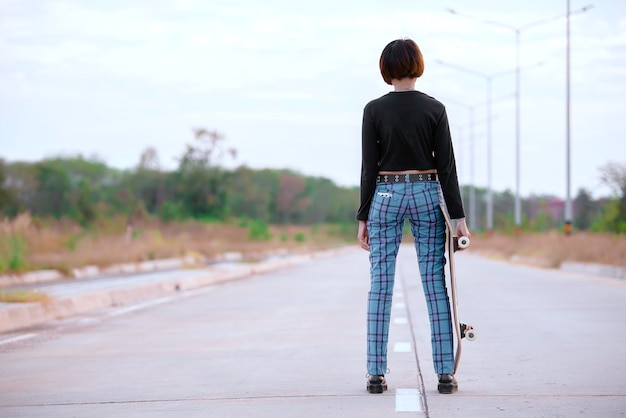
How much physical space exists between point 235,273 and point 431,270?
2296 centimetres

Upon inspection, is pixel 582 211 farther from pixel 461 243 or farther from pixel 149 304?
pixel 461 243

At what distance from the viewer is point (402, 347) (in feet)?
32.3

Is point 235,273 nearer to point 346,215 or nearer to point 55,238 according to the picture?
point 55,238

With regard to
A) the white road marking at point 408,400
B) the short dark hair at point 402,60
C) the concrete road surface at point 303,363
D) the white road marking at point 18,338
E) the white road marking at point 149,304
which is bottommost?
the white road marking at point 149,304

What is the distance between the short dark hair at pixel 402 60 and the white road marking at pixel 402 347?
3.32 m

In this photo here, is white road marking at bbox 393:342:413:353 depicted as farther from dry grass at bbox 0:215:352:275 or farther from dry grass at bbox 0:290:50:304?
dry grass at bbox 0:215:352:275

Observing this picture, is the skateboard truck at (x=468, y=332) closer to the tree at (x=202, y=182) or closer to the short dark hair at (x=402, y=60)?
the short dark hair at (x=402, y=60)

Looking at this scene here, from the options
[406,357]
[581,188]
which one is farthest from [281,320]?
[581,188]

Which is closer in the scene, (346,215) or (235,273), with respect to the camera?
(235,273)

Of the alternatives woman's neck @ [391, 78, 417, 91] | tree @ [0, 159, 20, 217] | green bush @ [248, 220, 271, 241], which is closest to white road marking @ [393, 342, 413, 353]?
woman's neck @ [391, 78, 417, 91]

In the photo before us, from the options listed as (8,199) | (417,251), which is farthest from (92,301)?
(8,199)

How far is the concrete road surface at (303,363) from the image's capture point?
664cm

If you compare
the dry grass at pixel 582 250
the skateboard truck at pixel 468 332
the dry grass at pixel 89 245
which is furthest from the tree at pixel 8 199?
the skateboard truck at pixel 468 332

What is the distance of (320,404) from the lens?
6652mm
